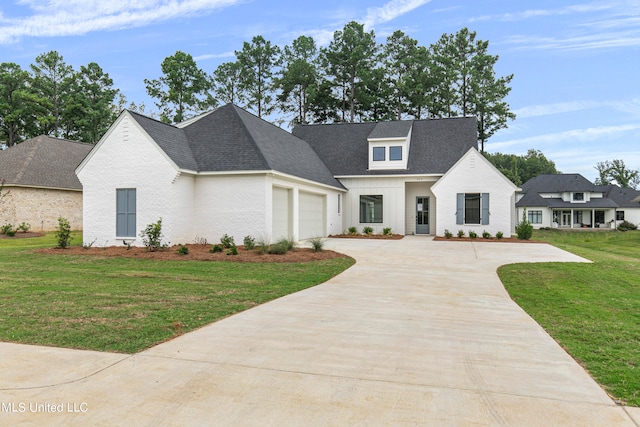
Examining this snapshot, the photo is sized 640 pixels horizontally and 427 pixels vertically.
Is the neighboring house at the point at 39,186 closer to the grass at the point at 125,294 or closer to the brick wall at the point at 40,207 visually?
the brick wall at the point at 40,207

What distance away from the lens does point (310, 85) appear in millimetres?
40219

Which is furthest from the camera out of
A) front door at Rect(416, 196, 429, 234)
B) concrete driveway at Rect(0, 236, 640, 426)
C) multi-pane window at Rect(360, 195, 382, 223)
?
front door at Rect(416, 196, 429, 234)

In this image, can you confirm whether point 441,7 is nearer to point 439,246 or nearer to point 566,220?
point 439,246

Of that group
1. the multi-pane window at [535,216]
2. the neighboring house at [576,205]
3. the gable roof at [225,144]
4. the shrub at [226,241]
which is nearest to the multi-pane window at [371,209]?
the gable roof at [225,144]

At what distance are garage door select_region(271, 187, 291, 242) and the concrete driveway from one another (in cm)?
1070

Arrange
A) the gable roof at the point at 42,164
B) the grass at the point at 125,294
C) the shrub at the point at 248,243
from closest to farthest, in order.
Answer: the grass at the point at 125,294 < the shrub at the point at 248,243 < the gable roof at the point at 42,164

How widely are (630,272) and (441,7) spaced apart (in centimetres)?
1022

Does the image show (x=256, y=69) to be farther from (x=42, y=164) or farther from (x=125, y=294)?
(x=125, y=294)

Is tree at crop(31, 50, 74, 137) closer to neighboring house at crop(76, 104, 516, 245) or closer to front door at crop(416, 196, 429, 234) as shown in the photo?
neighboring house at crop(76, 104, 516, 245)

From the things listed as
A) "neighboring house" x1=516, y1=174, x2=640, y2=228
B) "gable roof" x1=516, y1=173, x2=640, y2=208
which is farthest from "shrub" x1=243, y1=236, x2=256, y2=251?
"gable roof" x1=516, y1=173, x2=640, y2=208

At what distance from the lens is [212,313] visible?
6.55 meters

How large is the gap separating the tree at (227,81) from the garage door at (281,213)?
2713 centimetres

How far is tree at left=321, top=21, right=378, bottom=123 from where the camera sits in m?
40.6

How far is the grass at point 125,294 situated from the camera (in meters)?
5.36
